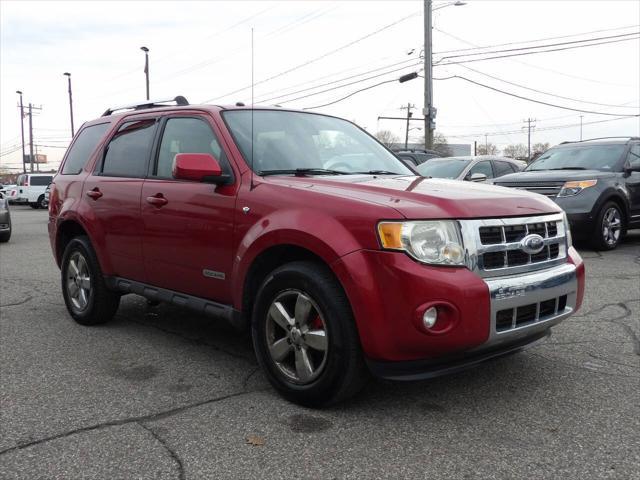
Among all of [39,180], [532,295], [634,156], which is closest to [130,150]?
[532,295]

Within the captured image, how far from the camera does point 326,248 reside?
3.10 m

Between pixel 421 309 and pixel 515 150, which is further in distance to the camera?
pixel 515 150

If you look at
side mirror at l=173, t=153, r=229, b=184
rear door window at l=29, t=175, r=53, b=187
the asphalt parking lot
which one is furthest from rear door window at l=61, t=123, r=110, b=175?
rear door window at l=29, t=175, r=53, b=187

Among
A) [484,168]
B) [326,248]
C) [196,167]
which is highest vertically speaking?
[484,168]

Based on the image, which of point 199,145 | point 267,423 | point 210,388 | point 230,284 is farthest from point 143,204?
point 267,423

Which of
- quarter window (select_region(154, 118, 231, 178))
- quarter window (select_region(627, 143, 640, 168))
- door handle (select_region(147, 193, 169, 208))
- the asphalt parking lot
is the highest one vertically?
quarter window (select_region(627, 143, 640, 168))

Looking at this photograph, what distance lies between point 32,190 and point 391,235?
32.4 m

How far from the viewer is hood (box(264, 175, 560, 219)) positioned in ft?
9.95

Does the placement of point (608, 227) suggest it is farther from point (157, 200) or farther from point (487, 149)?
point (487, 149)

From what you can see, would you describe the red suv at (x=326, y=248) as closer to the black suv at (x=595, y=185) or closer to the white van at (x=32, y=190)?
the black suv at (x=595, y=185)

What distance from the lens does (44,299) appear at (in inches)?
253

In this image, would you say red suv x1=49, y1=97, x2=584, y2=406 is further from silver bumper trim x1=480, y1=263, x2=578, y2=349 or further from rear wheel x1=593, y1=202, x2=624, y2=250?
rear wheel x1=593, y1=202, x2=624, y2=250

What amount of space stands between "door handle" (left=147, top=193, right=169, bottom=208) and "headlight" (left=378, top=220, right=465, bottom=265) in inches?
74.1

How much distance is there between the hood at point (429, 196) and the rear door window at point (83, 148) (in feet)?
8.08
